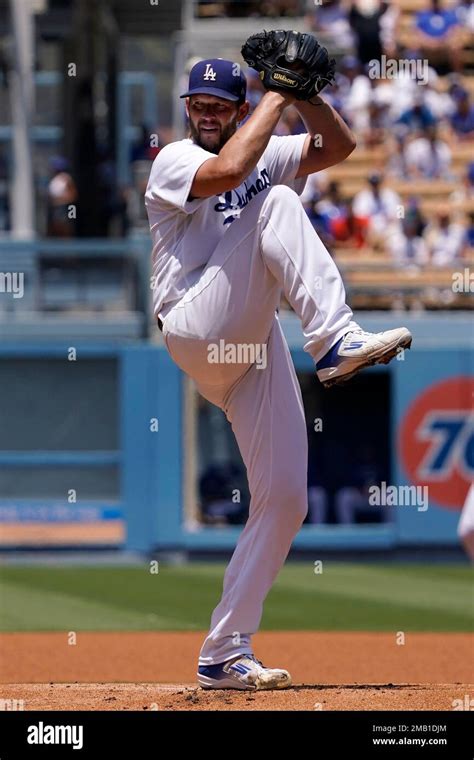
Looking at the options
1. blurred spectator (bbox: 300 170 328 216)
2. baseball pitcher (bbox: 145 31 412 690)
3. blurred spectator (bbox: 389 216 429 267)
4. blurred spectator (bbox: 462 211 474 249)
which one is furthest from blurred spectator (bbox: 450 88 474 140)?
baseball pitcher (bbox: 145 31 412 690)

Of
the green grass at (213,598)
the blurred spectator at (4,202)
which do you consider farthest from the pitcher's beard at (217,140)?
the blurred spectator at (4,202)

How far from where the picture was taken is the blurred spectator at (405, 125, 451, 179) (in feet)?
52.8

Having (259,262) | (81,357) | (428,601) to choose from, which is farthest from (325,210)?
(259,262)

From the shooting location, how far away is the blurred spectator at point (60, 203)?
17.0m

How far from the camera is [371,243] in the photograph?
15227 millimetres

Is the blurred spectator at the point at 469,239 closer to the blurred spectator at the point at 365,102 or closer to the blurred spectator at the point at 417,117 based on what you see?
the blurred spectator at the point at 417,117

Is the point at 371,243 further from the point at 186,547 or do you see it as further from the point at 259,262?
the point at 259,262

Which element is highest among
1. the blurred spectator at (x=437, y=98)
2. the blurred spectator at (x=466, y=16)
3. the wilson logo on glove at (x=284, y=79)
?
the blurred spectator at (x=466, y=16)

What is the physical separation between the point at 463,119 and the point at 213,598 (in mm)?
7832

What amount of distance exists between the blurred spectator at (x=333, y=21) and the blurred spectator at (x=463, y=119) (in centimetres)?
180

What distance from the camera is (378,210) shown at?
15336 millimetres
